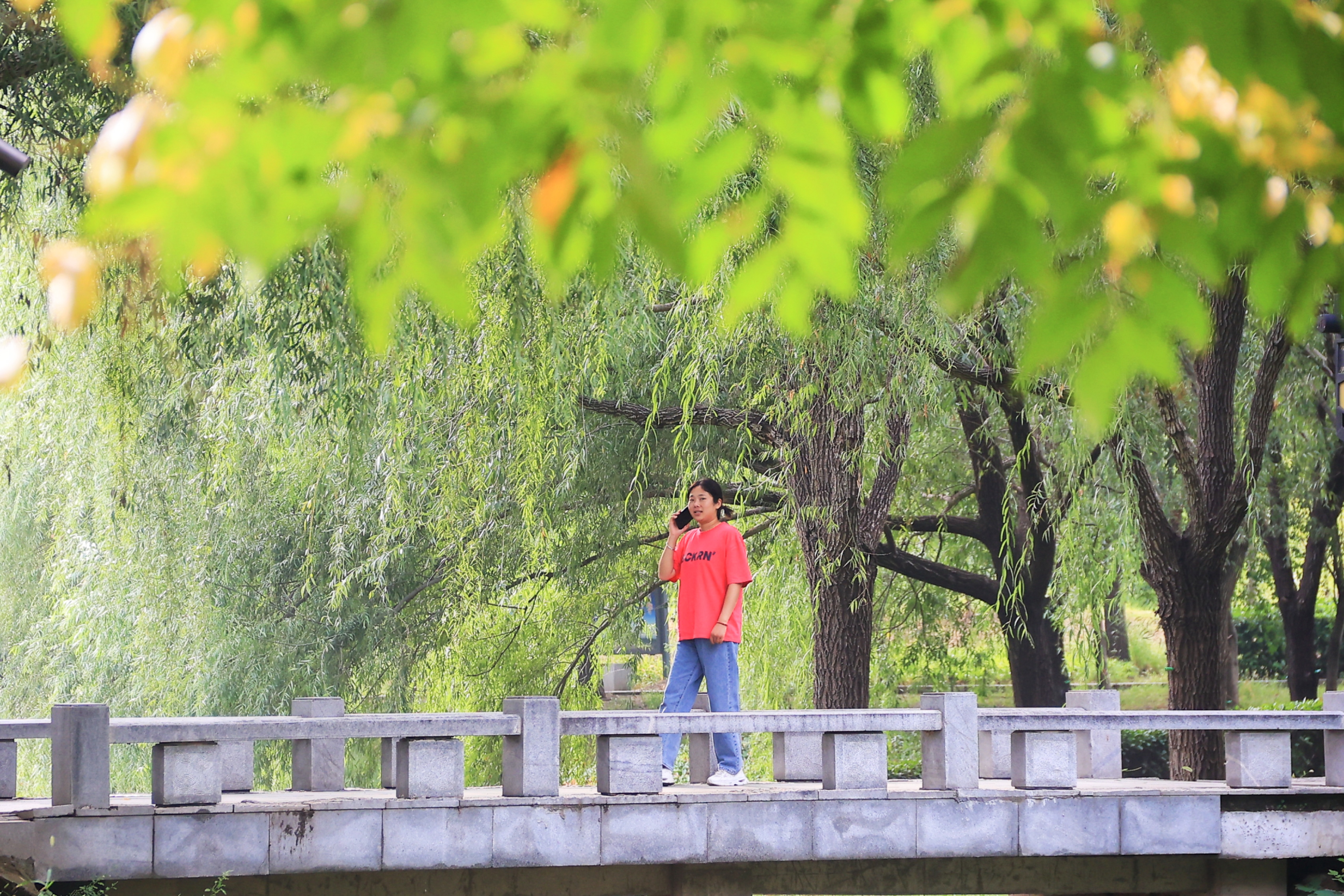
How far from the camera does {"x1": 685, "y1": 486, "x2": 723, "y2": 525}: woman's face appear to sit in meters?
7.39

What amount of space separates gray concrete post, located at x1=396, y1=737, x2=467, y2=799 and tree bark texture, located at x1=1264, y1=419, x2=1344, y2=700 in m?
9.51

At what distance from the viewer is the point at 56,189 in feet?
25.7

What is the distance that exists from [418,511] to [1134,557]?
506 cm

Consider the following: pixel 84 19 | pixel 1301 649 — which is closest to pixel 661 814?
pixel 84 19

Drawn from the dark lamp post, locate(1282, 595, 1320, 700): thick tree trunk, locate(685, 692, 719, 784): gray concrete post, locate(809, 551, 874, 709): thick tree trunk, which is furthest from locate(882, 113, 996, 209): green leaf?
locate(1282, 595, 1320, 700): thick tree trunk

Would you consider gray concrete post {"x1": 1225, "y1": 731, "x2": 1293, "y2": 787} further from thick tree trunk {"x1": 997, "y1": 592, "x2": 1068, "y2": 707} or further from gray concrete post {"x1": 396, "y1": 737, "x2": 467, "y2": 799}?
thick tree trunk {"x1": 997, "y1": 592, "x2": 1068, "y2": 707}

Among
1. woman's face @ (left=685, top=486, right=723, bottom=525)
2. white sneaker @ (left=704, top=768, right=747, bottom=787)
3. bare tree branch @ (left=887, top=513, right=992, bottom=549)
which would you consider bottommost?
white sneaker @ (left=704, top=768, right=747, bottom=787)

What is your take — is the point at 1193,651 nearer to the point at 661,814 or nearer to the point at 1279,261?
the point at 661,814

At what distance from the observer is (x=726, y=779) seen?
296 inches

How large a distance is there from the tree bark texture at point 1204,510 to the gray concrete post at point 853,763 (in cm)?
298

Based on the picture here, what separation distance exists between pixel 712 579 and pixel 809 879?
166 cm

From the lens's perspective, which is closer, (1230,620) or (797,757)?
(797,757)

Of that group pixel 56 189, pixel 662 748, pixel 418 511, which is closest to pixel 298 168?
pixel 662 748

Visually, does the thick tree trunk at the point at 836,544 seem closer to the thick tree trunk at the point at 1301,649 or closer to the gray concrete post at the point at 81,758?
the gray concrete post at the point at 81,758
